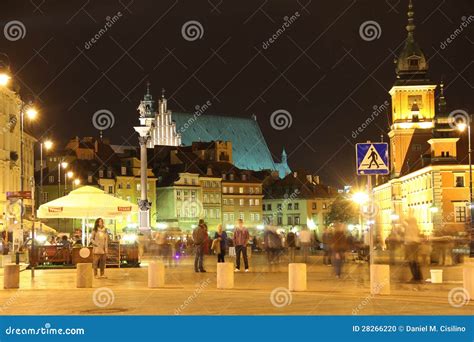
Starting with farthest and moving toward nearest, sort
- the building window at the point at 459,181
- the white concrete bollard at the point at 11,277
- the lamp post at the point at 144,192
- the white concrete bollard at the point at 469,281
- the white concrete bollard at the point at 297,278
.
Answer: the building window at the point at 459,181, the lamp post at the point at 144,192, the white concrete bollard at the point at 11,277, the white concrete bollard at the point at 297,278, the white concrete bollard at the point at 469,281

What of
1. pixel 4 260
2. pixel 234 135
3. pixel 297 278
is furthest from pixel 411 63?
pixel 297 278

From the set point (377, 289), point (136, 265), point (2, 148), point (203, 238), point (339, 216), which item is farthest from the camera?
point (339, 216)

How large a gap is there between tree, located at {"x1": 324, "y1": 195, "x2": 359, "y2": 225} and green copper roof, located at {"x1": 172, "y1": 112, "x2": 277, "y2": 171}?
27292 millimetres

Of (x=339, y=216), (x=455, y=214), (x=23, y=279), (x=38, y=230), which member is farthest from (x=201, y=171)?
(x=23, y=279)

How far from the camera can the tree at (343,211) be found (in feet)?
438

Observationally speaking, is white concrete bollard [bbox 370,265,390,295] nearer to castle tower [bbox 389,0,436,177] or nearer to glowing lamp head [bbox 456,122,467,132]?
glowing lamp head [bbox 456,122,467,132]

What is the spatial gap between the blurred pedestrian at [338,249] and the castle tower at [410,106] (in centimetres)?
8694

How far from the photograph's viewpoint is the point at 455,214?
298ft

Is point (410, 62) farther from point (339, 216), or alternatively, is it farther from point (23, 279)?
point (23, 279)

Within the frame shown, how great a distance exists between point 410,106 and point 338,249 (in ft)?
301

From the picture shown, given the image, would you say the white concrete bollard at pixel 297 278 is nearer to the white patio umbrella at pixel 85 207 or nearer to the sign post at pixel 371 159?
the sign post at pixel 371 159

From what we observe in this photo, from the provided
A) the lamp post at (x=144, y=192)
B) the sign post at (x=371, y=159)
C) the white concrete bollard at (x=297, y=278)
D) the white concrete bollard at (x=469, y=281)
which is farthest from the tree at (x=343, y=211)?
the white concrete bollard at (x=469, y=281)

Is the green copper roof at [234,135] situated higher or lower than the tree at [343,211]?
higher
